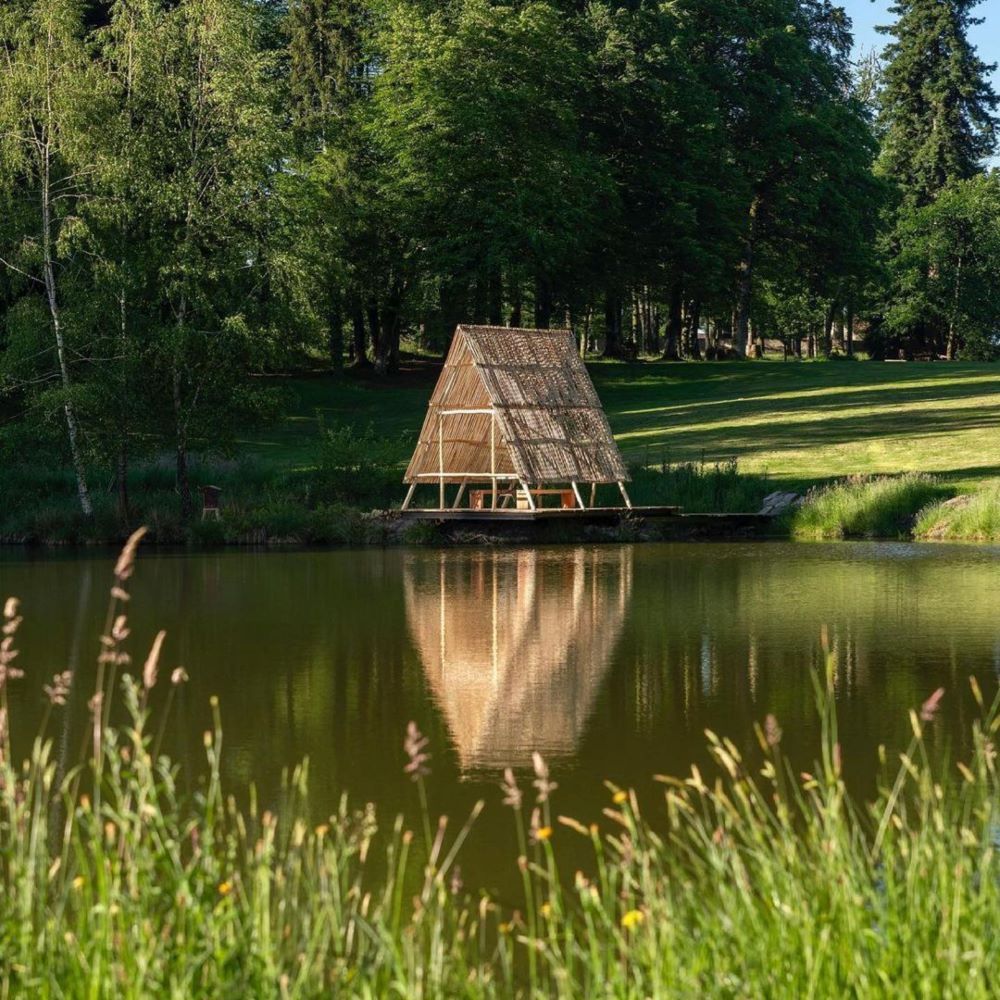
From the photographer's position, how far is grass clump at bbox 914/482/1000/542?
1122 inches

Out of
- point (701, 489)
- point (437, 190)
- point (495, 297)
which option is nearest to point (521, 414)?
point (701, 489)

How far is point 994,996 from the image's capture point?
4.41 meters

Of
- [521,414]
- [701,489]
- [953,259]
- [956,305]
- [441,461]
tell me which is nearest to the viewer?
[521,414]

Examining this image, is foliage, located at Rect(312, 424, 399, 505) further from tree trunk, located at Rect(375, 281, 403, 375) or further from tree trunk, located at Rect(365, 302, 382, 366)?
tree trunk, located at Rect(365, 302, 382, 366)

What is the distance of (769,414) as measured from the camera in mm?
45594

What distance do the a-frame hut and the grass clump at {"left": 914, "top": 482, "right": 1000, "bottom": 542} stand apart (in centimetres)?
552

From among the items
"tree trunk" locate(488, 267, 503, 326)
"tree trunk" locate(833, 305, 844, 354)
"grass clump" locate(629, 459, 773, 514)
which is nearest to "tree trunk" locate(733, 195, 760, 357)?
"tree trunk" locate(488, 267, 503, 326)

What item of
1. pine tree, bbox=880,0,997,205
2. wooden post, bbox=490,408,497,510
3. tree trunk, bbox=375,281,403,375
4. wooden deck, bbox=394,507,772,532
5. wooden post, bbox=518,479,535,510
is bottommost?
wooden deck, bbox=394,507,772,532

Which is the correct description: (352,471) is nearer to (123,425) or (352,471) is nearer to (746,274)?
(123,425)

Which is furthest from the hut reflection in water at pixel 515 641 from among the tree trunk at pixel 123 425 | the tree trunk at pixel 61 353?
the tree trunk at pixel 61 353

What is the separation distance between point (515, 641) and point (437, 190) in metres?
35.5

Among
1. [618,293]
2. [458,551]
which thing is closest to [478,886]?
[458,551]

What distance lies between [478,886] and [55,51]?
28.1 m

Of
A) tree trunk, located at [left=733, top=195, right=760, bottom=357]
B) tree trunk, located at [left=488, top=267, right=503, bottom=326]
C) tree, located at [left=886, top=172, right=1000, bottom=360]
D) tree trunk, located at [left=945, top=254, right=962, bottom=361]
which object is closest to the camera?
tree trunk, located at [left=488, top=267, right=503, bottom=326]
